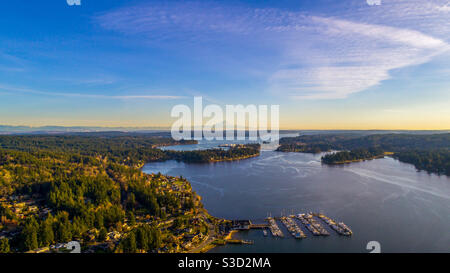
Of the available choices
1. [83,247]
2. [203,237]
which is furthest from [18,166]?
[203,237]

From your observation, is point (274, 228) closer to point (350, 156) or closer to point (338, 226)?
point (338, 226)

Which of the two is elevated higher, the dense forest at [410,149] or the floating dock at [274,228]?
the dense forest at [410,149]

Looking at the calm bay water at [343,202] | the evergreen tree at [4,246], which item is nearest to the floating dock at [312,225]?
the calm bay water at [343,202]

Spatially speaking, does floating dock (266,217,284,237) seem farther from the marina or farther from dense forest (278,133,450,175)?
dense forest (278,133,450,175)

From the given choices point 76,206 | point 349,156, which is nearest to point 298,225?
point 76,206

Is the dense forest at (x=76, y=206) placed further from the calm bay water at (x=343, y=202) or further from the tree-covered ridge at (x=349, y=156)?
the tree-covered ridge at (x=349, y=156)

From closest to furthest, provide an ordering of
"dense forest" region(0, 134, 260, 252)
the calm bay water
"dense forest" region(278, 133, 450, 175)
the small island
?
"dense forest" region(0, 134, 260, 252) → the calm bay water → "dense forest" region(278, 133, 450, 175) → the small island

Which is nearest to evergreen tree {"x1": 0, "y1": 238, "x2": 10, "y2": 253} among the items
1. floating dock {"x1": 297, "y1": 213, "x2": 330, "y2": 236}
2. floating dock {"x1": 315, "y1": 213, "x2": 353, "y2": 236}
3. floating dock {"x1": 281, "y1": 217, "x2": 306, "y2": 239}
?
floating dock {"x1": 281, "y1": 217, "x2": 306, "y2": 239}
